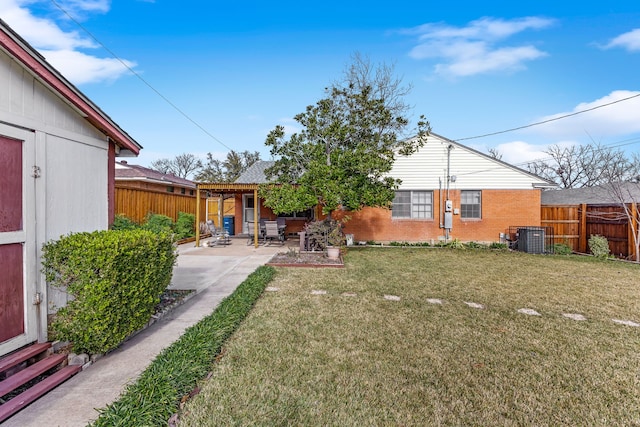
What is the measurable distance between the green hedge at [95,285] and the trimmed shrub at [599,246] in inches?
552

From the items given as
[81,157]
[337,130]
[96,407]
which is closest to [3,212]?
[81,157]

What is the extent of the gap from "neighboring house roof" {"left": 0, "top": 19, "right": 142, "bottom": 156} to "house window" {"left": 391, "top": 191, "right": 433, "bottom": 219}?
11633 millimetres

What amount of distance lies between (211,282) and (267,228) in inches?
247

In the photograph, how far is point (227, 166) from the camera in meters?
45.7

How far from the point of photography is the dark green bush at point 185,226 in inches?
553

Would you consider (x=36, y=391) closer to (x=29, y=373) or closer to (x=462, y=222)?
(x=29, y=373)

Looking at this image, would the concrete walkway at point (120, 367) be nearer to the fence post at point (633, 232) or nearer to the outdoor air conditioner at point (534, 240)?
the outdoor air conditioner at point (534, 240)

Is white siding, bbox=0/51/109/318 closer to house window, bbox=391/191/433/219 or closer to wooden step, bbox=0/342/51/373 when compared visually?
wooden step, bbox=0/342/51/373

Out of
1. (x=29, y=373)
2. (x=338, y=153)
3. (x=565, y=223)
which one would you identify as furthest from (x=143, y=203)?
(x=565, y=223)

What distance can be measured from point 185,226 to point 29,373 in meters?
12.2

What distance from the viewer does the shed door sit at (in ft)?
9.55

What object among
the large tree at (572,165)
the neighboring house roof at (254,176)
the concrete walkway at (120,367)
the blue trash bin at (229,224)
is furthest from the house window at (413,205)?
the large tree at (572,165)

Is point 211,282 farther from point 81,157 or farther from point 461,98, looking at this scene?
point 461,98

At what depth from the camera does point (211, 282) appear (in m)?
6.89
